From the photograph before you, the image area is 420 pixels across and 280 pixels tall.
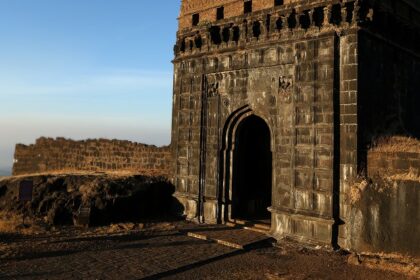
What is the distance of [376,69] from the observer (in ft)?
36.4

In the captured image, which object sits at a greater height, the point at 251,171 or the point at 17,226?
the point at 251,171

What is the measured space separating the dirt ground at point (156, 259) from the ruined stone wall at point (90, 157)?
22.0 ft

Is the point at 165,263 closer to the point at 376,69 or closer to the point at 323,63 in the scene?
the point at 323,63

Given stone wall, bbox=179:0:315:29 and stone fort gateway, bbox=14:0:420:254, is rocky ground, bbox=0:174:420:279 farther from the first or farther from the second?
stone wall, bbox=179:0:315:29

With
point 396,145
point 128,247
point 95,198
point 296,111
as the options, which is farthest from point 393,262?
point 95,198

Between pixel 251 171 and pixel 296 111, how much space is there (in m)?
3.93

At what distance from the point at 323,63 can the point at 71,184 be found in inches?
388

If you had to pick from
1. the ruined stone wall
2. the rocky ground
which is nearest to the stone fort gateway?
the rocky ground

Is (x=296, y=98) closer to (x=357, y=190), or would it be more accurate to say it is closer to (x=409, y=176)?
(x=357, y=190)

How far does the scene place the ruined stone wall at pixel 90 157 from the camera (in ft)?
61.6

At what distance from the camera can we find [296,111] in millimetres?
11320

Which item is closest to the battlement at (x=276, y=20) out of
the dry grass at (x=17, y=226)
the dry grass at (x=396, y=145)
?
the dry grass at (x=396, y=145)

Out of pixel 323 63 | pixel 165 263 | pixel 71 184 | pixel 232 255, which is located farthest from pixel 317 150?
pixel 71 184

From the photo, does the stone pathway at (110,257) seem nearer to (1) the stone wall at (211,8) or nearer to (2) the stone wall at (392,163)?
(2) the stone wall at (392,163)
